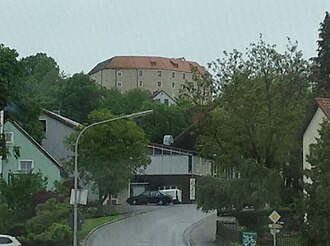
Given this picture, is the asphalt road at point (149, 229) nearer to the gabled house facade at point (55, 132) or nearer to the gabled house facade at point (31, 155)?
the gabled house facade at point (31, 155)

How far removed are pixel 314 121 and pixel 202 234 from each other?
10.6 meters

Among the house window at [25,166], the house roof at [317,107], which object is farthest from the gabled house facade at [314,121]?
the house window at [25,166]

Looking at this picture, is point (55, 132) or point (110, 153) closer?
point (110, 153)

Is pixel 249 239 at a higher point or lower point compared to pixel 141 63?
lower

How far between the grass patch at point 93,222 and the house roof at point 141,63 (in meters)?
105

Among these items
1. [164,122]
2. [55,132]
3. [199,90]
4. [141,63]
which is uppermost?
[141,63]

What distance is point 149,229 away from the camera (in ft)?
166

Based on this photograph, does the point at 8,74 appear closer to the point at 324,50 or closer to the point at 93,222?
the point at 93,222

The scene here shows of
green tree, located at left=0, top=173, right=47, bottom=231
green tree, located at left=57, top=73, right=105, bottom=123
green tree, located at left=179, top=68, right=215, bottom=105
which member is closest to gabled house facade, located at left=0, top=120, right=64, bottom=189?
green tree, located at left=179, top=68, right=215, bottom=105

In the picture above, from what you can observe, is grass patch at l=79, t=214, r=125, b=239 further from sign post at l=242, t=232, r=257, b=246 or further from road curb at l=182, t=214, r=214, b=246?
sign post at l=242, t=232, r=257, b=246

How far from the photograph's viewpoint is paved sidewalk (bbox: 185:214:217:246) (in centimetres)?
4479

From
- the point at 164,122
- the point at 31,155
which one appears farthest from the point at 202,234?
the point at 164,122

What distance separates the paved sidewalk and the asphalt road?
0.43 metres

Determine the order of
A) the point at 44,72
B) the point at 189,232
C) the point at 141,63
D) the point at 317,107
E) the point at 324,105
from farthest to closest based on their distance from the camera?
1. the point at 141,63
2. the point at 44,72
3. the point at 189,232
4. the point at 317,107
5. the point at 324,105
